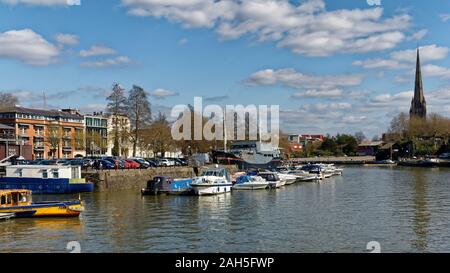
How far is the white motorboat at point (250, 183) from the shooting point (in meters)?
53.5

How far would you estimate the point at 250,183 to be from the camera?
176 feet

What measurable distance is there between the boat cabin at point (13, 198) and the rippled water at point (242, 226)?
1.47 m

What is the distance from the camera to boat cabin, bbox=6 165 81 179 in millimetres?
48031

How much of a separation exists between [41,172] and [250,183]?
21105 millimetres

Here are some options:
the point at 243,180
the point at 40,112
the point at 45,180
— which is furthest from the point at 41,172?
the point at 40,112

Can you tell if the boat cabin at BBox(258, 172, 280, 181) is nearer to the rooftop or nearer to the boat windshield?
the boat windshield

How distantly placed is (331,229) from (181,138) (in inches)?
2660

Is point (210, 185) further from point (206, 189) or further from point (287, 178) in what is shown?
point (287, 178)

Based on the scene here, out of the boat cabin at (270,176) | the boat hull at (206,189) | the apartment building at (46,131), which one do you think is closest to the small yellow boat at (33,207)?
the boat hull at (206,189)

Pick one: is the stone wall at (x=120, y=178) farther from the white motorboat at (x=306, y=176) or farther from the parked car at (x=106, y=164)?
the white motorboat at (x=306, y=176)

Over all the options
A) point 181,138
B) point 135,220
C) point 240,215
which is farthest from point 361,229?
point 181,138

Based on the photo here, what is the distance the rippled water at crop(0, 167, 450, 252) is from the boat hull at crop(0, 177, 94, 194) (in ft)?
18.5

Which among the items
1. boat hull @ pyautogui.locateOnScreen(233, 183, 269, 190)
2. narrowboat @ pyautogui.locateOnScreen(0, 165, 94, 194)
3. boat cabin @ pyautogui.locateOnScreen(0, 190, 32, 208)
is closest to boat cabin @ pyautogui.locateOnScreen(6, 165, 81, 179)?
narrowboat @ pyautogui.locateOnScreen(0, 165, 94, 194)
